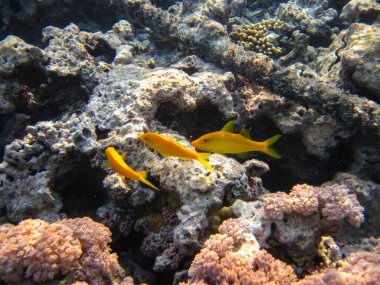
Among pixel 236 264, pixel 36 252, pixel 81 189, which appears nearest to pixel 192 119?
pixel 81 189

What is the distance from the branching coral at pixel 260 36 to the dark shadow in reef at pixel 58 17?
124 inches

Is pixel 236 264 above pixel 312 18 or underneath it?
underneath

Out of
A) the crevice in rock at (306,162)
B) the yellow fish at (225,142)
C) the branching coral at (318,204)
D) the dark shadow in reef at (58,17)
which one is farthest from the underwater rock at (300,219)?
the dark shadow in reef at (58,17)

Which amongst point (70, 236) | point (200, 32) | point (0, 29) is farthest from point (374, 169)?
point (0, 29)

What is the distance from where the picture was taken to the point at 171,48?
6348mm

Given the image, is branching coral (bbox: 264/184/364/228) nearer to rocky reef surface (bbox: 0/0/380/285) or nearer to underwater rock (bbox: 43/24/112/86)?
rocky reef surface (bbox: 0/0/380/285)

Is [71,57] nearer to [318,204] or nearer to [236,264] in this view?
[236,264]

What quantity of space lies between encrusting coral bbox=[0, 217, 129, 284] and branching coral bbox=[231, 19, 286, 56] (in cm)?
501

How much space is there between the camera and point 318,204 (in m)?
3.21

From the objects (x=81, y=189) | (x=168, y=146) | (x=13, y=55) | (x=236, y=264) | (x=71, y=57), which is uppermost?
(x=168, y=146)

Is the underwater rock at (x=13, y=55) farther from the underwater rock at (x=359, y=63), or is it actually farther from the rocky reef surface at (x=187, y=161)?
the underwater rock at (x=359, y=63)

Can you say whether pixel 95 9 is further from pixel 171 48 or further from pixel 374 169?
pixel 374 169

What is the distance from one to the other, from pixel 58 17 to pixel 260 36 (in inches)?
191

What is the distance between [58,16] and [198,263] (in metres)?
6.91
